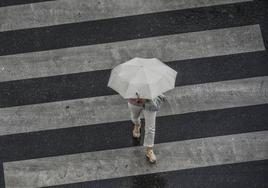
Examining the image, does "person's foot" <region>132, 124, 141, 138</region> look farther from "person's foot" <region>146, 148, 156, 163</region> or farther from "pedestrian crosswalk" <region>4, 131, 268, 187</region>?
"person's foot" <region>146, 148, 156, 163</region>

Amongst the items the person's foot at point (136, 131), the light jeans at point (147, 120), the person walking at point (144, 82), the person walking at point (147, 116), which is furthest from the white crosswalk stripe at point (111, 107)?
the person walking at point (144, 82)

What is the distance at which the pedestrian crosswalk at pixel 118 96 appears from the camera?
10430 millimetres

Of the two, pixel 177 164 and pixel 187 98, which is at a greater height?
pixel 187 98

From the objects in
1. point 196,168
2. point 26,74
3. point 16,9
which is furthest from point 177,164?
point 16,9

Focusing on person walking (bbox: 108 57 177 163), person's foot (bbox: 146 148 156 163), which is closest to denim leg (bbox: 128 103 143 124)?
person walking (bbox: 108 57 177 163)

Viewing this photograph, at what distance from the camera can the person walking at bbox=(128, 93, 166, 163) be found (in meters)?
9.70

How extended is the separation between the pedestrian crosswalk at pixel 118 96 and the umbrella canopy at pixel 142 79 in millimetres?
1426

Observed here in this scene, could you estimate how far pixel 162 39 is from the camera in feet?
38.2

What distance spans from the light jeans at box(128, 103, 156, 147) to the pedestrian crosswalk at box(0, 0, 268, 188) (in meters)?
0.39

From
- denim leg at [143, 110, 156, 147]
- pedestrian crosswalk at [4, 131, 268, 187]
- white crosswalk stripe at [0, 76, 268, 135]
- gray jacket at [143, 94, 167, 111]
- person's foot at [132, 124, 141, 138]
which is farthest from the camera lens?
white crosswalk stripe at [0, 76, 268, 135]

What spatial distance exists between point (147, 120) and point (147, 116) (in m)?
0.08

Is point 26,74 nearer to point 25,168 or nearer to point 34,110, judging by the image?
point 34,110

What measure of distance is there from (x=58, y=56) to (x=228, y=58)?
266 centimetres

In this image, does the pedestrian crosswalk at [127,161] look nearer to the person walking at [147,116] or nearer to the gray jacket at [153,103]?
the person walking at [147,116]
